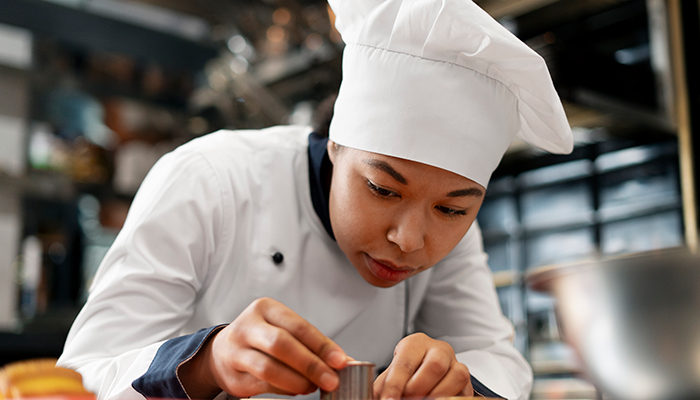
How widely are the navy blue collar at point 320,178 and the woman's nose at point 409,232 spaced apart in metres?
0.24

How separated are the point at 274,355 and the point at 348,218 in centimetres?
36

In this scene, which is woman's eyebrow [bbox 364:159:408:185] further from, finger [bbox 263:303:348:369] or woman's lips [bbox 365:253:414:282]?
finger [bbox 263:303:348:369]

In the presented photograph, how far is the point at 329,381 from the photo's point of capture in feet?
1.77

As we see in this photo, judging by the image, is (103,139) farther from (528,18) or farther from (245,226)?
(245,226)

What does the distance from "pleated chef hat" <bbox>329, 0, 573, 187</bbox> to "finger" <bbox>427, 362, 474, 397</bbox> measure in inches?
11.3

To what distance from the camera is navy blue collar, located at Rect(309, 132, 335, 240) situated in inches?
41.1

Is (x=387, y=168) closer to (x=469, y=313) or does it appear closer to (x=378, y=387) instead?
(x=378, y=387)

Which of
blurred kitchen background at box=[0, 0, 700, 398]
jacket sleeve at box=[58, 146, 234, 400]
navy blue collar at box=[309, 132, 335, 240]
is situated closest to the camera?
jacket sleeve at box=[58, 146, 234, 400]

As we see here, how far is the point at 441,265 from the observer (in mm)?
1194

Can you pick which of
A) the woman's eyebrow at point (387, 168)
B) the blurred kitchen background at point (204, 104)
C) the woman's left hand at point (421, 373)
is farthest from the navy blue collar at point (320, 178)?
the blurred kitchen background at point (204, 104)

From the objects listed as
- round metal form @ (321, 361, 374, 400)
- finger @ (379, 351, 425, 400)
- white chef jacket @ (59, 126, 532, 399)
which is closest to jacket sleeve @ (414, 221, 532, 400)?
white chef jacket @ (59, 126, 532, 399)

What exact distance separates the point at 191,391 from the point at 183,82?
3750 mm

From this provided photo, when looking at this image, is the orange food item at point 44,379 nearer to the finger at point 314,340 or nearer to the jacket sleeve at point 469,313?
the finger at point 314,340

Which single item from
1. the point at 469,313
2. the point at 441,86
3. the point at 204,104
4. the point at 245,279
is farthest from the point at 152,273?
the point at 204,104
